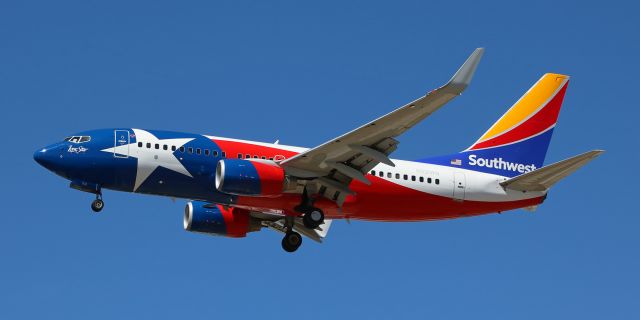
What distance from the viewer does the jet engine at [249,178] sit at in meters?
44.4

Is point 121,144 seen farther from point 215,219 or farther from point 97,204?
point 215,219

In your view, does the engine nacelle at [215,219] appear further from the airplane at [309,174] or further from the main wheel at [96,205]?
the main wheel at [96,205]

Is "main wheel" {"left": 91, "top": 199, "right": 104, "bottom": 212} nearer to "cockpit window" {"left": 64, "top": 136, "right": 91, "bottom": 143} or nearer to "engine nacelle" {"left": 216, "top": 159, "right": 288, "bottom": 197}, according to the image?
"cockpit window" {"left": 64, "top": 136, "right": 91, "bottom": 143}

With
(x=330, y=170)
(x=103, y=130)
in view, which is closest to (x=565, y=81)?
(x=330, y=170)

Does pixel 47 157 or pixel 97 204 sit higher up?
pixel 47 157

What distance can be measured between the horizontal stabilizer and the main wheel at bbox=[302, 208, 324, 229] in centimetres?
805

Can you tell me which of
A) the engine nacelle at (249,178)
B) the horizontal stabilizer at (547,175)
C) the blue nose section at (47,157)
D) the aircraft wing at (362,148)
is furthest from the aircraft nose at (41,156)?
the horizontal stabilizer at (547,175)

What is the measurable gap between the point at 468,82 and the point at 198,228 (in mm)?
17080

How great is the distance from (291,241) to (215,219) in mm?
3724

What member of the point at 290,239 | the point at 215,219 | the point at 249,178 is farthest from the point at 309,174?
the point at 215,219

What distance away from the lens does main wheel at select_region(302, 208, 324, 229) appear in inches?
1847

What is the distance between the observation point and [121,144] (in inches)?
1807

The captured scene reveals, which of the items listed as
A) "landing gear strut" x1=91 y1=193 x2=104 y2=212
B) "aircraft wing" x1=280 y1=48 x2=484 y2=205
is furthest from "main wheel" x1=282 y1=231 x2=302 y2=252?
"landing gear strut" x1=91 y1=193 x2=104 y2=212

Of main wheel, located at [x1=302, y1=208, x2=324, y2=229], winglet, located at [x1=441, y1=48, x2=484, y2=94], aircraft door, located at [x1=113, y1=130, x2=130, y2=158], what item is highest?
winglet, located at [x1=441, y1=48, x2=484, y2=94]
